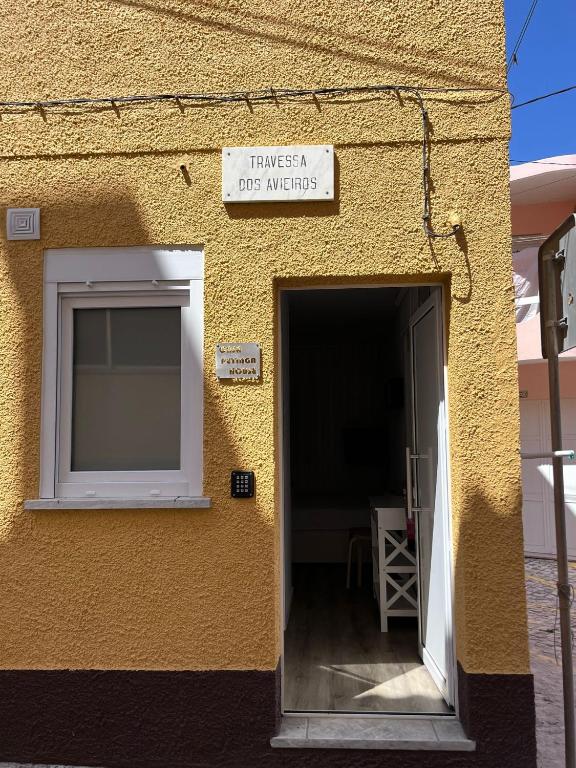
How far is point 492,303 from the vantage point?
11.0 ft

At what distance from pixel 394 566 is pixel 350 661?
994 millimetres

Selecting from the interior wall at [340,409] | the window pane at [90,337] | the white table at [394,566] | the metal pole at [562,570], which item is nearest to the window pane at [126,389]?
the window pane at [90,337]

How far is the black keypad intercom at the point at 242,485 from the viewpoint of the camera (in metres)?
3.34

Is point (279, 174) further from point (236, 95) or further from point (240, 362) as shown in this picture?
point (240, 362)

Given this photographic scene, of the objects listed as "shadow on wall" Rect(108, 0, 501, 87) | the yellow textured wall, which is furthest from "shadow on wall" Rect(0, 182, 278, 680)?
"shadow on wall" Rect(108, 0, 501, 87)

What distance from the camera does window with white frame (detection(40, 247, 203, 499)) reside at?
3.52 meters

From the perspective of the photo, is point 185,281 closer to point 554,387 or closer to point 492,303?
point 492,303

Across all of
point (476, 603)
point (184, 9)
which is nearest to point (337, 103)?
point (184, 9)

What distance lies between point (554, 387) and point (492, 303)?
704mm

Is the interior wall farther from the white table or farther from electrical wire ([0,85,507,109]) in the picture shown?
electrical wire ([0,85,507,109])

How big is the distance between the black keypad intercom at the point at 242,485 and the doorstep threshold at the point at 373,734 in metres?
1.23

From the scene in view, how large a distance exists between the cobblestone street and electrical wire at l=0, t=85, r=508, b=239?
2.43m

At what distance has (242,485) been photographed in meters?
3.35

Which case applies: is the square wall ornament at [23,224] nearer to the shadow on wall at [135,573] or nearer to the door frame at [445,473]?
the shadow on wall at [135,573]
